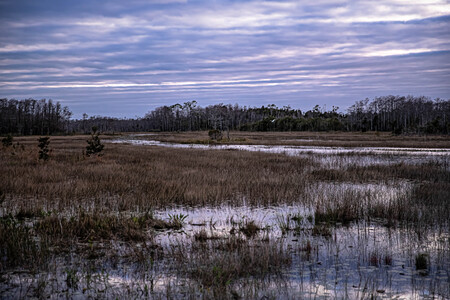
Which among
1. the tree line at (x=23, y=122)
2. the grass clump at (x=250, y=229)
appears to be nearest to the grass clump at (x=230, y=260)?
the grass clump at (x=250, y=229)

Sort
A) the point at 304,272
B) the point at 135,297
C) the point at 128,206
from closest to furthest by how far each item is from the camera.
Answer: the point at 135,297 → the point at 304,272 → the point at 128,206

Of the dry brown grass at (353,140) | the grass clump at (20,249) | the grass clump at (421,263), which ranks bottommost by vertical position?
the grass clump at (421,263)

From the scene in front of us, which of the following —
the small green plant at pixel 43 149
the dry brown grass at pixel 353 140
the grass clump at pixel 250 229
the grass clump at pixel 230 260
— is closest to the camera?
the grass clump at pixel 230 260

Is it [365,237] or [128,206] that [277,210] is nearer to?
[365,237]

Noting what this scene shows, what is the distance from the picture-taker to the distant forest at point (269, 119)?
99062 mm

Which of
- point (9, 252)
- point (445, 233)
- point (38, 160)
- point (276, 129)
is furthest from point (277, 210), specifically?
point (276, 129)

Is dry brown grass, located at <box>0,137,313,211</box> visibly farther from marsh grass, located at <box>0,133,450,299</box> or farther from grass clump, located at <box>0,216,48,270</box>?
grass clump, located at <box>0,216,48,270</box>

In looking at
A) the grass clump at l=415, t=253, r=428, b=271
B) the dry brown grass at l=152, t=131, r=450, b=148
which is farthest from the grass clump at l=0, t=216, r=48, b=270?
the dry brown grass at l=152, t=131, r=450, b=148

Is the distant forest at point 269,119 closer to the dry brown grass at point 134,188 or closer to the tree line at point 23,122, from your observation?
the tree line at point 23,122

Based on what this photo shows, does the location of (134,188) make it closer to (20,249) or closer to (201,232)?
(201,232)

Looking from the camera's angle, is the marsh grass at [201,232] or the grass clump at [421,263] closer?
the marsh grass at [201,232]

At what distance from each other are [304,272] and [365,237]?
2.59 metres

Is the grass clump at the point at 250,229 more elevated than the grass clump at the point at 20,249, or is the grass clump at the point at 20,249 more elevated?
the grass clump at the point at 20,249

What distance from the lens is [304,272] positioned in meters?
5.83
